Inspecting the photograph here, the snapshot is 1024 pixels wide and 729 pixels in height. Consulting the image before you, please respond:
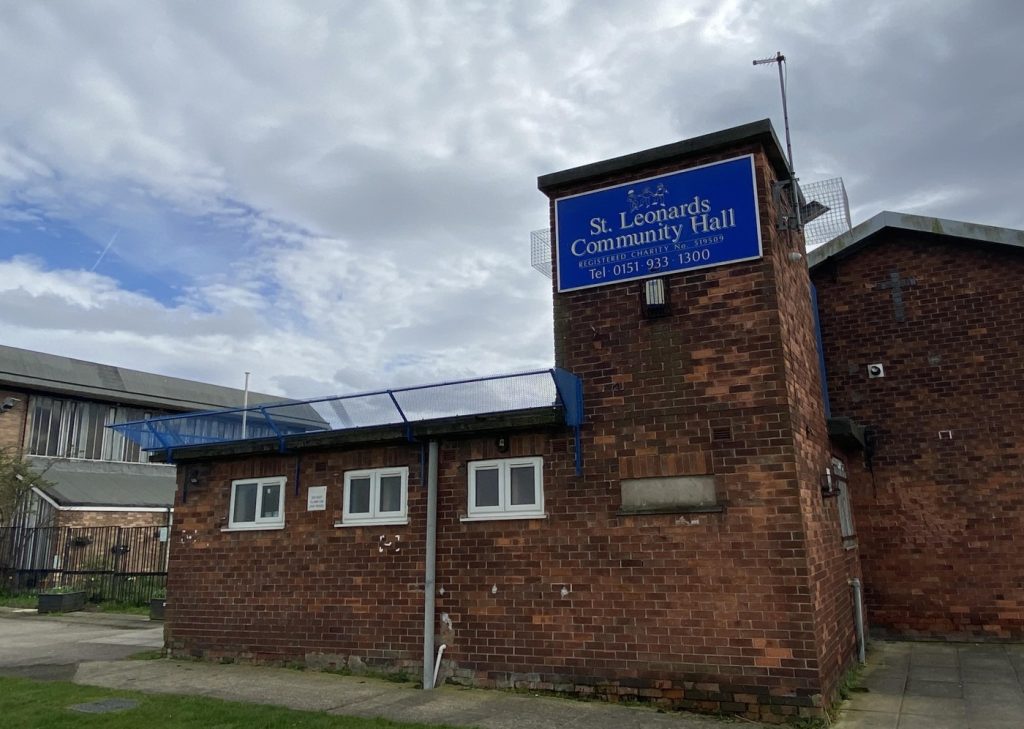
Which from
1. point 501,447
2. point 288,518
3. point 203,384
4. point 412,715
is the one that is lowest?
point 412,715

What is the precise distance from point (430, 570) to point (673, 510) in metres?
2.82

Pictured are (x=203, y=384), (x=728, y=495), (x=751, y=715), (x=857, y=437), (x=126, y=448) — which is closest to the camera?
(x=751, y=715)

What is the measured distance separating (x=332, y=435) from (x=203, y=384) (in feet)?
93.8

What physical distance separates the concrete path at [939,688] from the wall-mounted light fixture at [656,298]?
4151mm

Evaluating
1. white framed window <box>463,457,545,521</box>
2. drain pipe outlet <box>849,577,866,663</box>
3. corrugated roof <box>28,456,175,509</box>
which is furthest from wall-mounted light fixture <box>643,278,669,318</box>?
corrugated roof <box>28,456,175,509</box>

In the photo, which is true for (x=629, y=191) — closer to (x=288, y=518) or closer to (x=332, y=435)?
(x=332, y=435)

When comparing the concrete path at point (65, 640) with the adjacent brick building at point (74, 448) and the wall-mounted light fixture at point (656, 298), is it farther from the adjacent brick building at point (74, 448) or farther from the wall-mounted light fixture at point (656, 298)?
the wall-mounted light fixture at point (656, 298)

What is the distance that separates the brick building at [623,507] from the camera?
6809 millimetres

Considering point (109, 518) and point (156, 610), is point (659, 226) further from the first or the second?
point (109, 518)

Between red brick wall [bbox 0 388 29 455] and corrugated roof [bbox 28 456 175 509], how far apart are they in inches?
30.9

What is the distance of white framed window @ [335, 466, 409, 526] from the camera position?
28.4 feet

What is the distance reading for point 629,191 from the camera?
8117 millimetres

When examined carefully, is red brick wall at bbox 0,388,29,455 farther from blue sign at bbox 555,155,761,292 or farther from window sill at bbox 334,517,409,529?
blue sign at bbox 555,155,761,292

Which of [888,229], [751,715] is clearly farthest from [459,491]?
[888,229]
